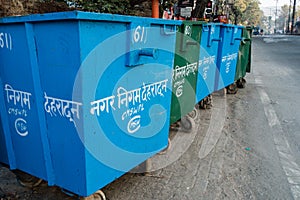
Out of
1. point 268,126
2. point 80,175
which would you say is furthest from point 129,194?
point 268,126

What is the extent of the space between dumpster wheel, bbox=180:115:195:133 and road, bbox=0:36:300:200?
108mm

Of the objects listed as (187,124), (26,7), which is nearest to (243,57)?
(187,124)

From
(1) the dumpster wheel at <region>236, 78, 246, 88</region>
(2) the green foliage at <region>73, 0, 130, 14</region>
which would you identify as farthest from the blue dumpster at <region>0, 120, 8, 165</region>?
(1) the dumpster wheel at <region>236, 78, 246, 88</region>

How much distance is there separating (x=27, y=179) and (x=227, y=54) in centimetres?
492

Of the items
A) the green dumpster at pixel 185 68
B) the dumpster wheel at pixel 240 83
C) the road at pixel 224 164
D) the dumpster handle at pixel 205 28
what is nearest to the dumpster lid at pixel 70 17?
the green dumpster at pixel 185 68

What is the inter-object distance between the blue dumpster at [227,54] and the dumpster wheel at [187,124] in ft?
5.39

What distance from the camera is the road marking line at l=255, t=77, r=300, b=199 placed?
3.18 metres

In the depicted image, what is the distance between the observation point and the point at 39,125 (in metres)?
2.29

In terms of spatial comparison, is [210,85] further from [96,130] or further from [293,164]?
[96,130]

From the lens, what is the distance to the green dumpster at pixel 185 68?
12.5 feet

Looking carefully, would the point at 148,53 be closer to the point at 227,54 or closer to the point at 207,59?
the point at 207,59

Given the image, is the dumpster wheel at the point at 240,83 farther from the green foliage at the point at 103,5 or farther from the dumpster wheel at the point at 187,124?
the dumpster wheel at the point at 187,124

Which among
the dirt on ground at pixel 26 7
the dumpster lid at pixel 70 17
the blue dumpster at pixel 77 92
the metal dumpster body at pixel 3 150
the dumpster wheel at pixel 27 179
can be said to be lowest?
the dumpster wheel at pixel 27 179

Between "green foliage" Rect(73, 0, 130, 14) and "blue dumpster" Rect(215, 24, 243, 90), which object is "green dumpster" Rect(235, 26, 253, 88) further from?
"green foliage" Rect(73, 0, 130, 14)
